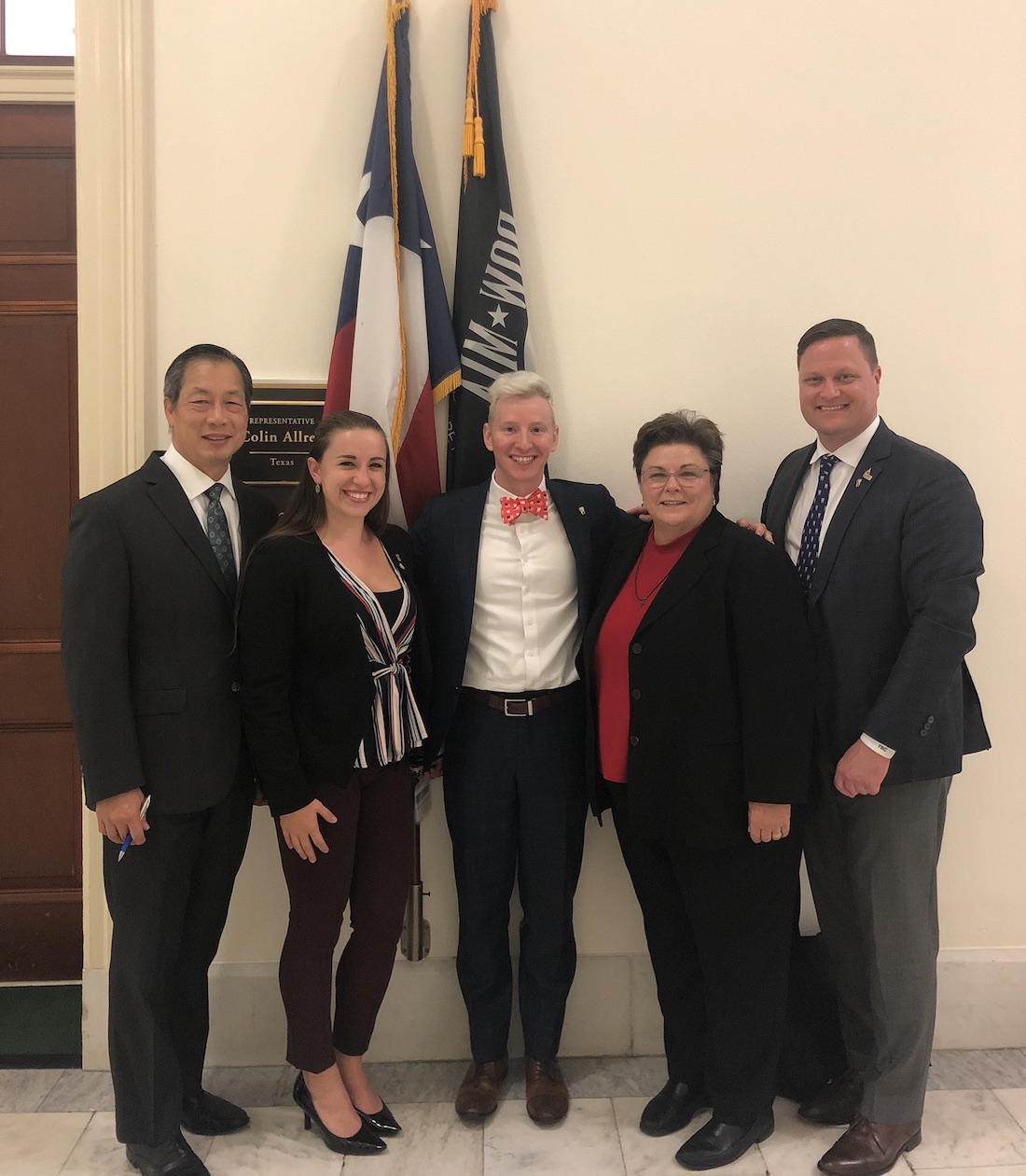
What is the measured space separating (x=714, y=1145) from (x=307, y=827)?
1187 mm

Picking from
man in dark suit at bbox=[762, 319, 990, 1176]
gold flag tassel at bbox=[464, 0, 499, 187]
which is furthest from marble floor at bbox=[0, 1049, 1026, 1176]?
gold flag tassel at bbox=[464, 0, 499, 187]

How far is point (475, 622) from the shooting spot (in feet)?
6.76

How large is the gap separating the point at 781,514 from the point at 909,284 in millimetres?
850

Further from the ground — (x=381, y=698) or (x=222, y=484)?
(x=222, y=484)

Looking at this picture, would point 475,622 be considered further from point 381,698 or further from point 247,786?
point 247,786

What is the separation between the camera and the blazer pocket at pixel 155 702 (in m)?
1.77

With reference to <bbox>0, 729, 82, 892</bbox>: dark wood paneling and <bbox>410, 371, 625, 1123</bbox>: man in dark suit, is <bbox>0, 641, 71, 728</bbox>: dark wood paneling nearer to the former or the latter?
<bbox>0, 729, 82, 892</bbox>: dark wood paneling

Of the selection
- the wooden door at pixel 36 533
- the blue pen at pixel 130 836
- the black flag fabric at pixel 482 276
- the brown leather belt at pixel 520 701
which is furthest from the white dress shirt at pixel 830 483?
the wooden door at pixel 36 533

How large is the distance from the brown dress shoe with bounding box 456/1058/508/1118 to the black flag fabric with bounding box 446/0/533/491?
5.04ft

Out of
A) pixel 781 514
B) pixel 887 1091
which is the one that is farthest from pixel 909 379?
pixel 887 1091

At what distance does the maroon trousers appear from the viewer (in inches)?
74.7

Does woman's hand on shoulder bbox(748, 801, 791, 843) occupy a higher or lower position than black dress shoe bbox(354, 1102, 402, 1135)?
higher

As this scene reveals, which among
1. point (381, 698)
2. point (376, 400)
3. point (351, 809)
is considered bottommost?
point (351, 809)

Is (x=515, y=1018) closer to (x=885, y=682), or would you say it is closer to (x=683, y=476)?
(x=885, y=682)
